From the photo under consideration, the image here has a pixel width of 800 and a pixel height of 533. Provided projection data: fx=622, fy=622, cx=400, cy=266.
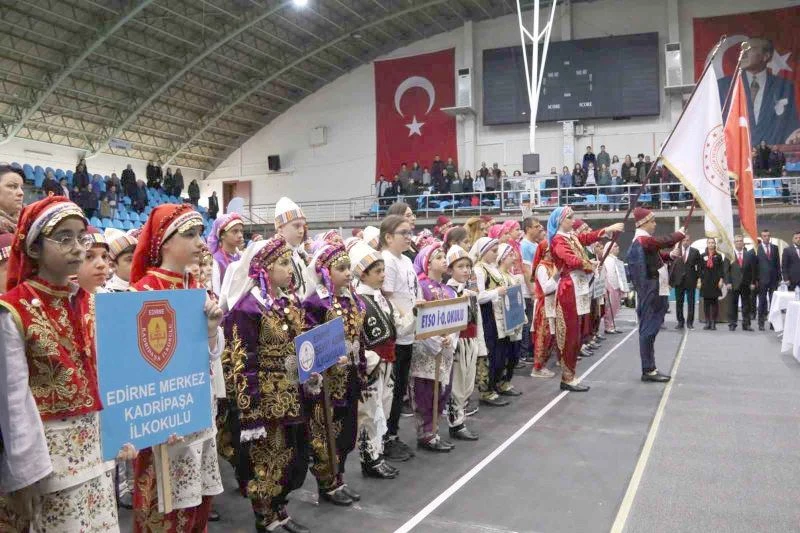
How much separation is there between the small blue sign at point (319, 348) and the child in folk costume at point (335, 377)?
14 cm

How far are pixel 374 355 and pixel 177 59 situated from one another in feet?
→ 56.9

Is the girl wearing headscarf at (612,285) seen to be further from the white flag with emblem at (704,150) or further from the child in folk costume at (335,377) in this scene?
the child in folk costume at (335,377)

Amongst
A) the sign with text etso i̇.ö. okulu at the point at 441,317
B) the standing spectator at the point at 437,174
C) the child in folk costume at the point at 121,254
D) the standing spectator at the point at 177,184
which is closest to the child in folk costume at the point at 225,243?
the child in folk costume at the point at 121,254

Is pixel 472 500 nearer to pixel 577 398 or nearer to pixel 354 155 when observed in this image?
pixel 577 398

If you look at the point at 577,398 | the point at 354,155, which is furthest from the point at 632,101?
the point at 577,398

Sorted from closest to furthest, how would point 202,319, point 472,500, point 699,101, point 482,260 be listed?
point 202,319, point 472,500, point 482,260, point 699,101

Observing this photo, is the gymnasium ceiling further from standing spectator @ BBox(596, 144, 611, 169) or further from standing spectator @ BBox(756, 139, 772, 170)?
standing spectator @ BBox(756, 139, 772, 170)

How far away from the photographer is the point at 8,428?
159 centimetres

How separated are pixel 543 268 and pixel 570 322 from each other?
2.39ft

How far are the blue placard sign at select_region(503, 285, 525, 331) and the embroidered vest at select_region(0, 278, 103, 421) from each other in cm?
388

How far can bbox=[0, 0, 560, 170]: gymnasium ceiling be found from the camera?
634 inches

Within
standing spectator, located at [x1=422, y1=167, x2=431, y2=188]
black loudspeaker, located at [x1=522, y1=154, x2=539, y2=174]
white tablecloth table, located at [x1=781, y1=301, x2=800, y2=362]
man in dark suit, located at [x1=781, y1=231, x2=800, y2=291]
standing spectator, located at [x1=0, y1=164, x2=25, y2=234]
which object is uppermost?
standing spectator, located at [x1=422, y1=167, x2=431, y2=188]

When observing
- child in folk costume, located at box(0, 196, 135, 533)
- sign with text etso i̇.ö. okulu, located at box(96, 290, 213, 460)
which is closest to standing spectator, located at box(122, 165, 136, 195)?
sign with text etso i̇.ö. okulu, located at box(96, 290, 213, 460)

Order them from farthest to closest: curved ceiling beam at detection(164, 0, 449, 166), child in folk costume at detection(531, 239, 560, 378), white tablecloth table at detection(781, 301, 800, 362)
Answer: curved ceiling beam at detection(164, 0, 449, 166) → white tablecloth table at detection(781, 301, 800, 362) → child in folk costume at detection(531, 239, 560, 378)
